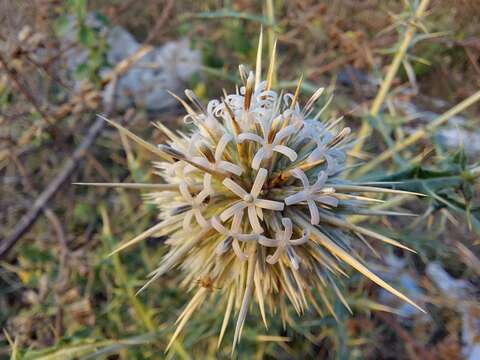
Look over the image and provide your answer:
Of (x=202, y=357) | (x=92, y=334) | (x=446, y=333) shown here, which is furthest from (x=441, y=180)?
(x=446, y=333)

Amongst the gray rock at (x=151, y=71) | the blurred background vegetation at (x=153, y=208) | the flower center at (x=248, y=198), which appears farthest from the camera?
the gray rock at (x=151, y=71)

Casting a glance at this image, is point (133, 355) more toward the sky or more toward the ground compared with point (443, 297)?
more toward the ground

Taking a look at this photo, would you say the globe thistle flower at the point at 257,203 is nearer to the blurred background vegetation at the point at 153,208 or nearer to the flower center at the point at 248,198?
the flower center at the point at 248,198

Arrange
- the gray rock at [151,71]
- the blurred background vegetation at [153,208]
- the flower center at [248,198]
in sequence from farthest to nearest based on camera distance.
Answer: the gray rock at [151,71]
the blurred background vegetation at [153,208]
the flower center at [248,198]

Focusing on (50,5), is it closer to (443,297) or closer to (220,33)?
(220,33)

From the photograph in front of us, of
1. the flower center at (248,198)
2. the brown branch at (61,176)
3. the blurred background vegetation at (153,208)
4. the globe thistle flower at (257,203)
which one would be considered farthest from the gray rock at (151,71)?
the flower center at (248,198)

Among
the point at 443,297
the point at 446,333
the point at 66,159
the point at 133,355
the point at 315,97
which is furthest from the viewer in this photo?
the point at 66,159
